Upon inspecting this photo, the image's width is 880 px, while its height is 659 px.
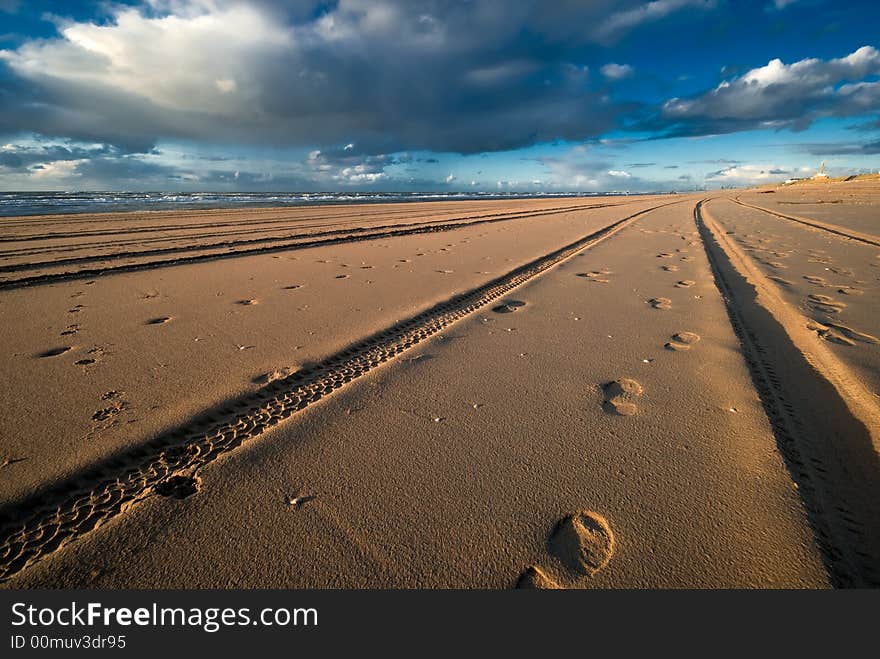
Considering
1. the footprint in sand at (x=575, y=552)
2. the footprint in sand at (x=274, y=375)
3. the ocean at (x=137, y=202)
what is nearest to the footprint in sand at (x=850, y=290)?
the footprint in sand at (x=575, y=552)

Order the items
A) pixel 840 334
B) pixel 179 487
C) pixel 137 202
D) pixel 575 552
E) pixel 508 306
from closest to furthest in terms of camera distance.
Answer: pixel 575 552 < pixel 179 487 < pixel 840 334 < pixel 508 306 < pixel 137 202

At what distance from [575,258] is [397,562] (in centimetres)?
717

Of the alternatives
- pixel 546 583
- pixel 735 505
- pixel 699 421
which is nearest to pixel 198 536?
pixel 546 583

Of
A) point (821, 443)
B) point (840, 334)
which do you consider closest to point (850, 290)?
point (840, 334)

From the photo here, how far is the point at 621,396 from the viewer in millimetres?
2725

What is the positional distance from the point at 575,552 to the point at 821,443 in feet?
5.93

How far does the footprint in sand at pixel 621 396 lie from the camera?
2.54 meters

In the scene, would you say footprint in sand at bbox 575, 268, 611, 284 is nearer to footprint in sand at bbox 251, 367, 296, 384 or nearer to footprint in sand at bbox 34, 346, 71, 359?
footprint in sand at bbox 251, 367, 296, 384

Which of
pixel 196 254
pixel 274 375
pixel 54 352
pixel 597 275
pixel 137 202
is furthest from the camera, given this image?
pixel 137 202

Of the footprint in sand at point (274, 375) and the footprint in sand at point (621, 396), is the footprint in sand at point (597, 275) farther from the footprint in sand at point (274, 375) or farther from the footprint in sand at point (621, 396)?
the footprint in sand at point (274, 375)

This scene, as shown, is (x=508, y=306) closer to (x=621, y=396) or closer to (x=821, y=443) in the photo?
(x=621, y=396)

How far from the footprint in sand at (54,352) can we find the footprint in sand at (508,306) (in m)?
3.91

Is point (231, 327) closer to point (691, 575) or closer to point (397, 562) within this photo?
point (397, 562)

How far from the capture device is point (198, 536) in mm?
1614
